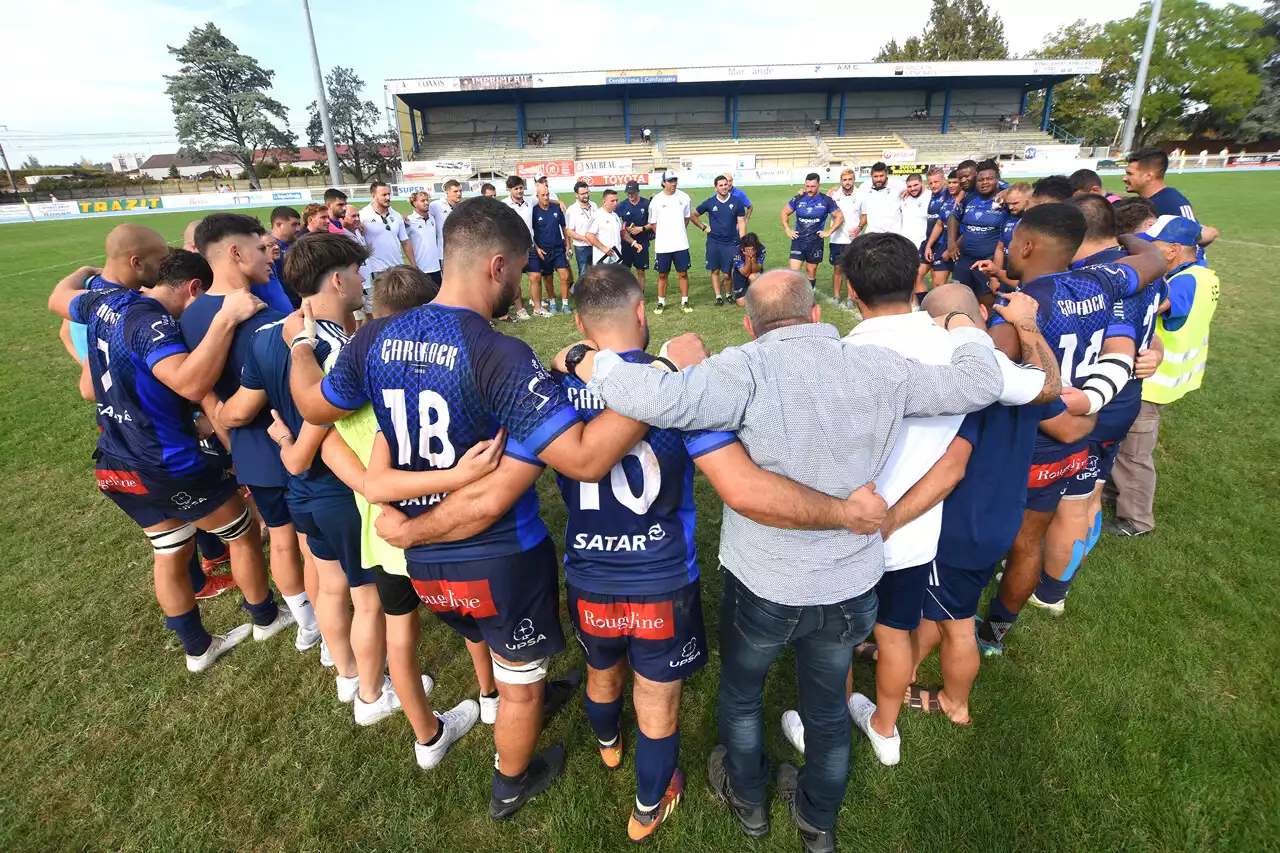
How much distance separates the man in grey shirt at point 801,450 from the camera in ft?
5.72

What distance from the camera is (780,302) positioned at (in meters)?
1.92

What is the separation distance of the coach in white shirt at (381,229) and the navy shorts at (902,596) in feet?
28.7

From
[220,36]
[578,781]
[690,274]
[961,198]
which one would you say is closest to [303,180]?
[220,36]

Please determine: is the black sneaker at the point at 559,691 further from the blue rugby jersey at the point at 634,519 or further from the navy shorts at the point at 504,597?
the blue rugby jersey at the point at 634,519

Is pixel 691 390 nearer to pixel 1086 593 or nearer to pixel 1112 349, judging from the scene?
pixel 1112 349

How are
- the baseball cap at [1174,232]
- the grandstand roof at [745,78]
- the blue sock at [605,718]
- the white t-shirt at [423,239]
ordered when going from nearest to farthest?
the blue sock at [605,718], the baseball cap at [1174,232], the white t-shirt at [423,239], the grandstand roof at [745,78]

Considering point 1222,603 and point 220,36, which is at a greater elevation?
point 220,36

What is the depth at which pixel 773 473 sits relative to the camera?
1826mm

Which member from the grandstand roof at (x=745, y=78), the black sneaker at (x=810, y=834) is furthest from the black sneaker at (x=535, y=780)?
the grandstand roof at (x=745, y=78)

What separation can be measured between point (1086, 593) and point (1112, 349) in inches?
67.7

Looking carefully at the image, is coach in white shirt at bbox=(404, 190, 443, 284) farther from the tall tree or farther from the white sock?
the tall tree

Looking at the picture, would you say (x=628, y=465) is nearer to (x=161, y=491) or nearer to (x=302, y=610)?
(x=302, y=610)

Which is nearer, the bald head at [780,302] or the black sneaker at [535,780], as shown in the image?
the bald head at [780,302]

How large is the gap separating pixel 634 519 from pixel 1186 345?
4.22 metres
